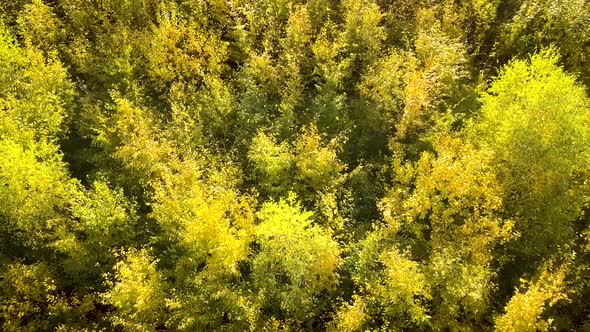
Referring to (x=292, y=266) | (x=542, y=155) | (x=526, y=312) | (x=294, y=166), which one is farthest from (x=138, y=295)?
(x=542, y=155)

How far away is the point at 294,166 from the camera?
103 ft

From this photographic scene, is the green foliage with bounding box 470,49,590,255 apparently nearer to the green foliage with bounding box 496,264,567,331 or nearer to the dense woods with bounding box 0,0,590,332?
the dense woods with bounding box 0,0,590,332

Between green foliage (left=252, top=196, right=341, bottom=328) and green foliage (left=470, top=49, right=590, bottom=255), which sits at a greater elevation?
green foliage (left=470, top=49, right=590, bottom=255)

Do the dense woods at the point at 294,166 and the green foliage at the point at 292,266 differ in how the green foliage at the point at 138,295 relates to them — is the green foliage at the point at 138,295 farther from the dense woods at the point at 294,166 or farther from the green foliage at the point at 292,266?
the green foliage at the point at 292,266

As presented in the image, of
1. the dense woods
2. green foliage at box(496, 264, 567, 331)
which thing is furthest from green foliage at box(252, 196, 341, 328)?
green foliage at box(496, 264, 567, 331)

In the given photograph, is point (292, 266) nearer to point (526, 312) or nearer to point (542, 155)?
point (526, 312)

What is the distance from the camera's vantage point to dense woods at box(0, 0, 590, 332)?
2612cm

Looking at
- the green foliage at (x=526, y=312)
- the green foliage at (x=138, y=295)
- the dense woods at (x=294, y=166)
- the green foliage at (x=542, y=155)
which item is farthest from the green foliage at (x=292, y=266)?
the green foliage at (x=542, y=155)

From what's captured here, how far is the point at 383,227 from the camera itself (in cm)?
2875

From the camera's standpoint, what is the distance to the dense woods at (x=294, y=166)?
85.7ft

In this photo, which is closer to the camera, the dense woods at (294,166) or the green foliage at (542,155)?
the dense woods at (294,166)

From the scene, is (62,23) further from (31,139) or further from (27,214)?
(27,214)

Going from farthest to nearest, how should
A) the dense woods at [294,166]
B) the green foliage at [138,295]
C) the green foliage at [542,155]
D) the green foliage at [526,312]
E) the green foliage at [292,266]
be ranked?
the green foliage at [542,155], the dense woods at [294,166], the green foliage at [292,266], the green foliage at [138,295], the green foliage at [526,312]

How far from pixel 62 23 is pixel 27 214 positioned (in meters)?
15.9
